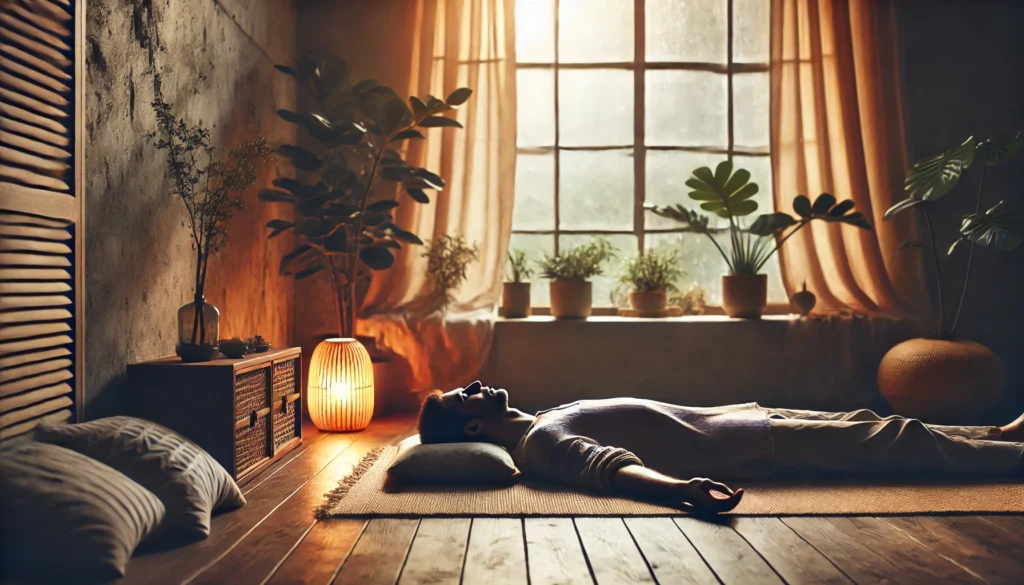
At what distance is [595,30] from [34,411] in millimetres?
3853

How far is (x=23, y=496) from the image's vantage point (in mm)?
1729

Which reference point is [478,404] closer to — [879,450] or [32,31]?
[879,450]

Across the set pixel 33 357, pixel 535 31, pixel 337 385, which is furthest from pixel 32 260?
pixel 535 31

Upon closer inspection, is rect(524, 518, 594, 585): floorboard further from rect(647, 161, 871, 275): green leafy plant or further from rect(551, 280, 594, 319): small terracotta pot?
rect(647, 161, 871, 275): green leafy plant

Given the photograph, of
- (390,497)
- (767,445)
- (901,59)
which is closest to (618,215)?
(901,59)

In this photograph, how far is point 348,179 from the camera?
408cm

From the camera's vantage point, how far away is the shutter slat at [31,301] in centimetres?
199

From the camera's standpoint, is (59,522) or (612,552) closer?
(59,522)

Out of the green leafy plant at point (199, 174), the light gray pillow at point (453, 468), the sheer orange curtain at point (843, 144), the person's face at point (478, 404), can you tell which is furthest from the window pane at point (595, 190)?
the light gray pillow at point (453, 468)

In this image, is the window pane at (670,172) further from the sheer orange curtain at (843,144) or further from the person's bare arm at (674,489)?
the person's bare arm at (674,489)

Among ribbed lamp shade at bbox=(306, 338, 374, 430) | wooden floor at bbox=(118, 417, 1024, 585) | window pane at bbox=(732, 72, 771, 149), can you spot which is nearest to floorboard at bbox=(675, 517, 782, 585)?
wooden floor at bbox=(118, 417, 1024, 585)

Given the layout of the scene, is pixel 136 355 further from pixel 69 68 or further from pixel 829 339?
pixel 829 339

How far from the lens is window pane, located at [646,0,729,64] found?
4.86 meters

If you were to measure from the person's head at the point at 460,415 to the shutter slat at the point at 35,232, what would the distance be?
1.32 meters
